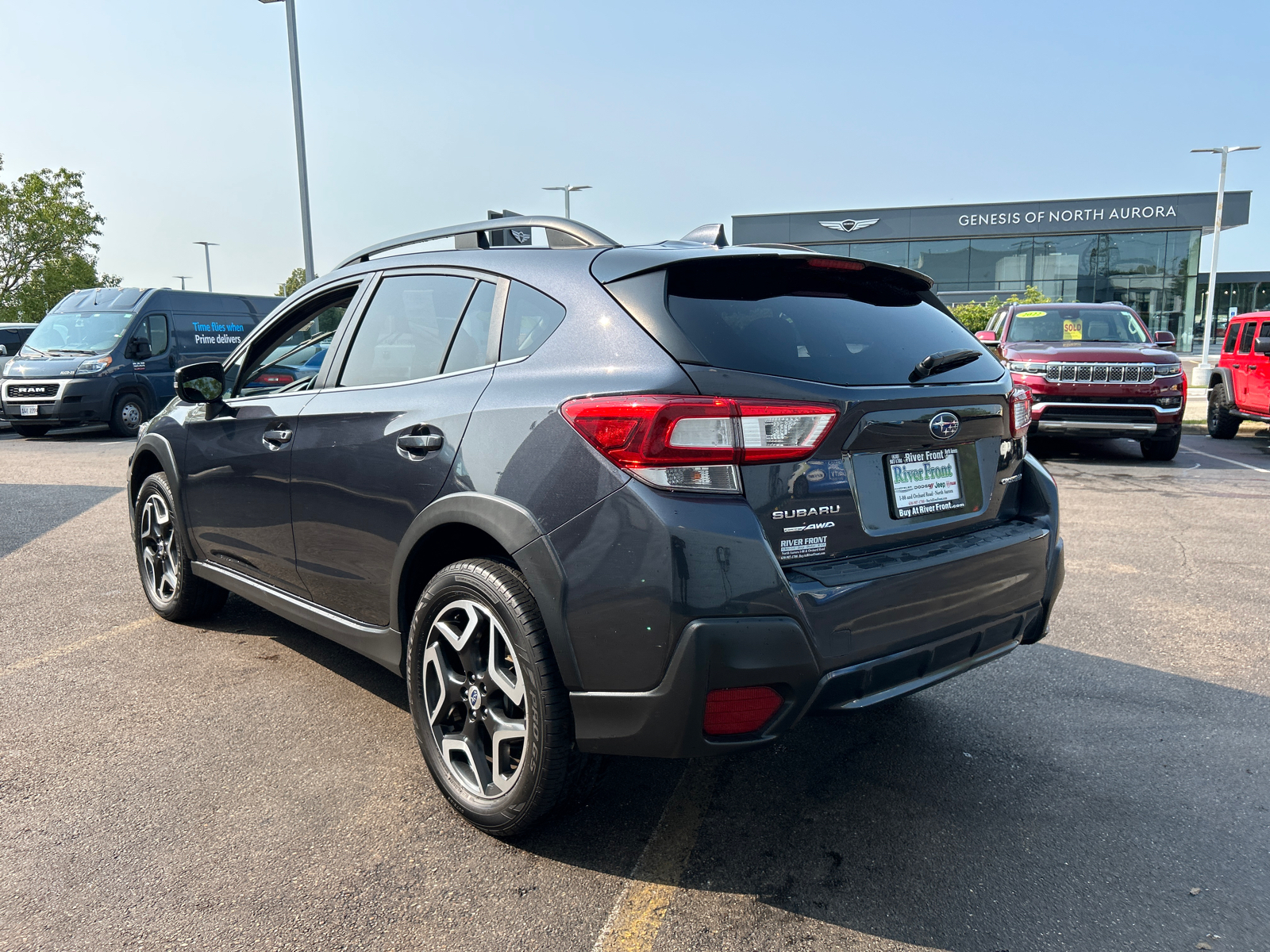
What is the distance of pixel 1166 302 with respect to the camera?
42625 millimetres

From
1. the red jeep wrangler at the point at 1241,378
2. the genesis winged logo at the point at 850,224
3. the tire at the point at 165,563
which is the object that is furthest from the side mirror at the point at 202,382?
the genesis winged logo at the point at 850,224

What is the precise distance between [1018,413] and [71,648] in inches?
165

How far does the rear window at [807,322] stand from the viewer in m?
2.44

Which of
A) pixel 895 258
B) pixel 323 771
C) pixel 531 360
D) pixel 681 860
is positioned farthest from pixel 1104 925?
pixel 895 258

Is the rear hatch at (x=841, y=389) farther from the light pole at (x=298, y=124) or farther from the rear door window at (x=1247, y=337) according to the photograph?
the light pole at (x=298, y=124)

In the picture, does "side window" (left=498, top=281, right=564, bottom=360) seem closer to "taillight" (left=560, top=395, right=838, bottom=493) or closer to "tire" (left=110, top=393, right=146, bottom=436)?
"taillight" (left=560, top=395, right=838, bottom=493)

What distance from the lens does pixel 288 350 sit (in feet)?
13.5

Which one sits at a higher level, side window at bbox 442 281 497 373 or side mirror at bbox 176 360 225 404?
side window at bbox 442 281 497 373

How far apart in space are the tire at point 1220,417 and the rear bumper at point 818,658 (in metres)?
13.3

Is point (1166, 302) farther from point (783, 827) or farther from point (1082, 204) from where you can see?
point (783, 827)

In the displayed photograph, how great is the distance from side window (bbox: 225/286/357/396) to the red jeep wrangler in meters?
12.1

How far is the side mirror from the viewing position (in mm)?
4008

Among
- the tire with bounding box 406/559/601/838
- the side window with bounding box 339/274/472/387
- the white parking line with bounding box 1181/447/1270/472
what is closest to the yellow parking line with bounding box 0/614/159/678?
the side window with bounding box 339/274/472/387

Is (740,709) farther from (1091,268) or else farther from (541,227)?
(1091,268)
